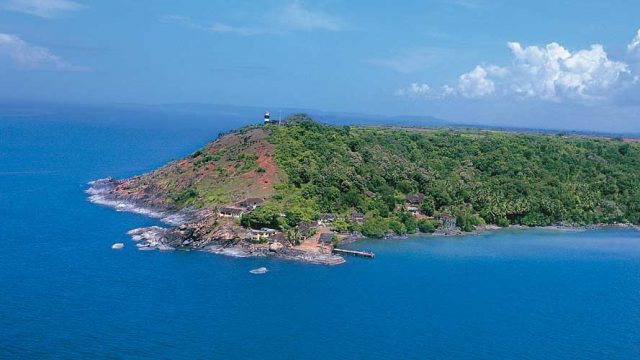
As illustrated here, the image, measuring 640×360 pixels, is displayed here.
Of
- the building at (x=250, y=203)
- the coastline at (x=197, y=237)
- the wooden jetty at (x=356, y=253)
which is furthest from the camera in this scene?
the building at (x=250, y=203)

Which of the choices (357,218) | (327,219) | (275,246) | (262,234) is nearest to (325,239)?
(275,246)

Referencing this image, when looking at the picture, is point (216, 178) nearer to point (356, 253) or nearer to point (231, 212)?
point (231, 212)

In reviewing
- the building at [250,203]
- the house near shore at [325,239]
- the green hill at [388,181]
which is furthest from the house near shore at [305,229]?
the building at [250,203]

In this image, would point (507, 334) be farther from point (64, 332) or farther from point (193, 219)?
point (193, 219)

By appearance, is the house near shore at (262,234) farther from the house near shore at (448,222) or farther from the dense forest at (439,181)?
the house near shore at (448,222)

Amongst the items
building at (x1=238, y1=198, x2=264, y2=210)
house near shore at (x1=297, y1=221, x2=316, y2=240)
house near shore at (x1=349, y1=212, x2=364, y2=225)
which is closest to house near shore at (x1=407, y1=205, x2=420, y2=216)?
house near shore at (x1=349, y1=212, x2=364, y2=225)
